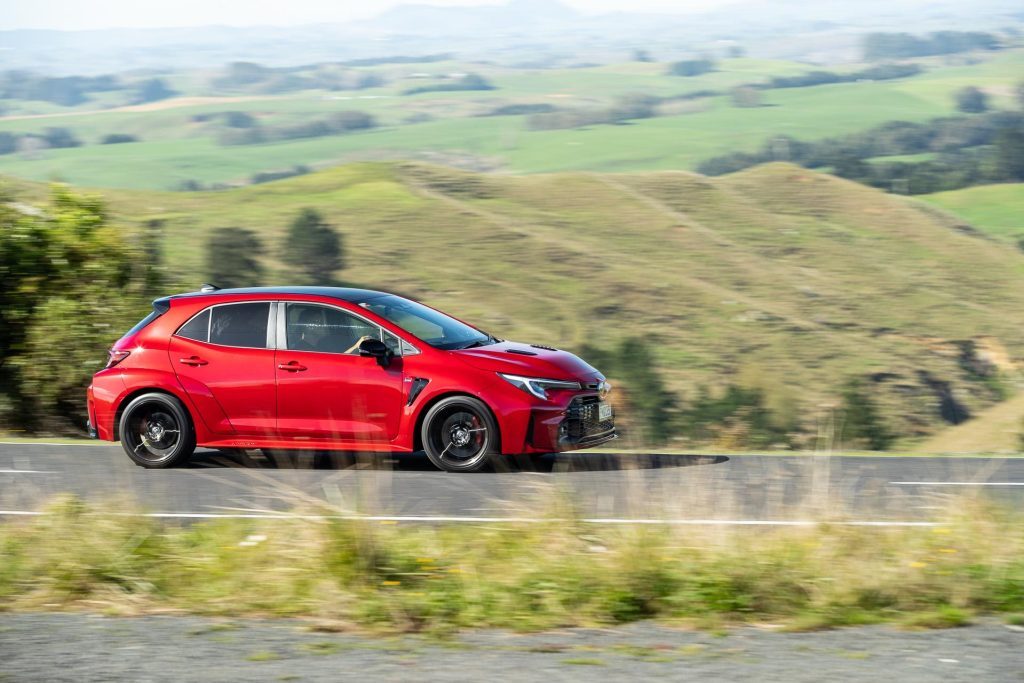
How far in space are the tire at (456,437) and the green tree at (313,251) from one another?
65657mm

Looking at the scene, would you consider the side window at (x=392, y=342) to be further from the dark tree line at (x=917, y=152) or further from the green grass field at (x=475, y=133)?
the dark tree line at (x=917, y=152)

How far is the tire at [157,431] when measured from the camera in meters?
10.8

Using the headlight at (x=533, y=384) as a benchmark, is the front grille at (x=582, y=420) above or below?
below

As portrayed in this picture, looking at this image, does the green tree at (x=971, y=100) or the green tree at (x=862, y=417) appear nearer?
the green tree at (x=862, y=417)

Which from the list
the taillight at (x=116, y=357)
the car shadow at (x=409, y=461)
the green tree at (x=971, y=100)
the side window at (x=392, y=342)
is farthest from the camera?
the green tree at (x=971, y=100)

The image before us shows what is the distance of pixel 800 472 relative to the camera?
10.7 m

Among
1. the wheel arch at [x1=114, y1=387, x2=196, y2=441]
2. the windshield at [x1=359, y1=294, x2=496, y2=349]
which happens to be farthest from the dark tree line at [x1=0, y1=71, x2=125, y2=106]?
the windshield at [x1=359, y1=294, x2=496, y2=349]

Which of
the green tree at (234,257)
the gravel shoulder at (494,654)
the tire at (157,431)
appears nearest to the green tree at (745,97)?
the green tree at (234,257)

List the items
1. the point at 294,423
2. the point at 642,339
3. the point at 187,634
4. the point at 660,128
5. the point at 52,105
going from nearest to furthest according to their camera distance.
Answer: the point at 187,634 → the point at 294,423 → the point at 642,339 → the point at 660,128 → the point at 52,105

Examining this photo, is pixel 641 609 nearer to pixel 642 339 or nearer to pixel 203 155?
pixel 642 339

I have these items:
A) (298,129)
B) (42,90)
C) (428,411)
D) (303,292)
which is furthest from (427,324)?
(42,90)

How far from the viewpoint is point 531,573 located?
6.34 meters

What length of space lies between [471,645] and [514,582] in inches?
30.6

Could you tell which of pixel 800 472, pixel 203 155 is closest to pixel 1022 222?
pixel 203 155
